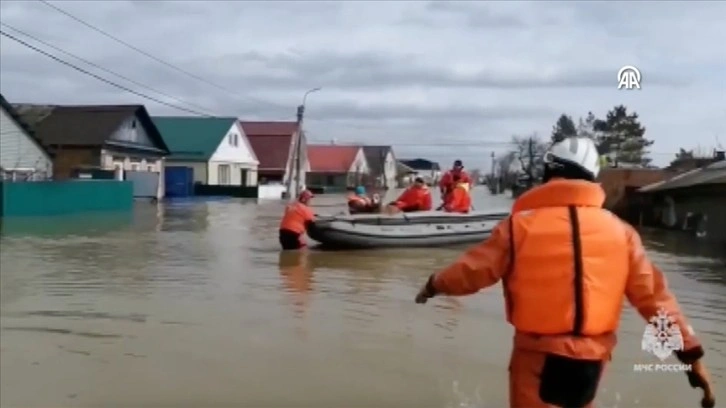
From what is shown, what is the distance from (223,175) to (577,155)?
44.4 m

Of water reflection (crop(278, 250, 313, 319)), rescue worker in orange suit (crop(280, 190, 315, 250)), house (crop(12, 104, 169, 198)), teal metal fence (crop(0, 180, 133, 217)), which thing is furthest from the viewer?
house (crop(12, 104, 169, 198))

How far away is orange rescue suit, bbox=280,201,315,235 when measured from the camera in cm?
1457

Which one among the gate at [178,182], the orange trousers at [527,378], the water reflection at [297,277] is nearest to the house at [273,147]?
the gate at [178,182]

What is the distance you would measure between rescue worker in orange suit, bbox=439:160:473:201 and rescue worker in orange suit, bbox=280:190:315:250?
2.51m

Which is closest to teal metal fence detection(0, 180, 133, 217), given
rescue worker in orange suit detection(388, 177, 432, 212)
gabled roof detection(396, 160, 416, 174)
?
rescue worker in orange suit detection(388, 177, 432, 212)

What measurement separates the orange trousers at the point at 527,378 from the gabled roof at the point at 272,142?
53.0 meters

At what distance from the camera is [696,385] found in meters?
2.99

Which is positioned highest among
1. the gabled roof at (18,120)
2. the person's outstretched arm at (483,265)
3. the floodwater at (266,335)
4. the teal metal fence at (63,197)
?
the gabled roof at (18,120)

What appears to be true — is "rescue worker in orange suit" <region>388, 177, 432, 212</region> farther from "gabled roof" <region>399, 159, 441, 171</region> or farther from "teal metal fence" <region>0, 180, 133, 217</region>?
"gabled roof" <region>399, 159, 441, 171</region>

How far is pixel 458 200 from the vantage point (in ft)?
51.0

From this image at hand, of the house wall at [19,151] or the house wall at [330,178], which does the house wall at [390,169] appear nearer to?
the house wall at [330,178]

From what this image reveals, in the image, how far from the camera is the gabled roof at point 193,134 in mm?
44250

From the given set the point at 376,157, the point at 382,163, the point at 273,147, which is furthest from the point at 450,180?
the point at 376,157

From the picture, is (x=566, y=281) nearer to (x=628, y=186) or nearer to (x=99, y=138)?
(x=628, y=186)
